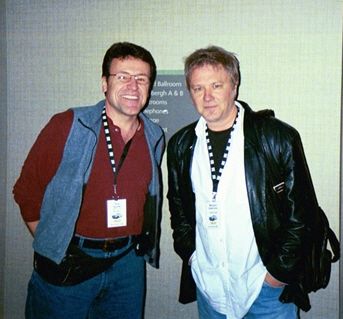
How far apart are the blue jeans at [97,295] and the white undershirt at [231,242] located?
0.43m

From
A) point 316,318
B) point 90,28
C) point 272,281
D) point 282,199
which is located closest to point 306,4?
point 282,199

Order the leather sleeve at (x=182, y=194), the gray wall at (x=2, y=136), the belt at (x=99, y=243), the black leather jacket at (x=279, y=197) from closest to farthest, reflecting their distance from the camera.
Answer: the black leather jacket at (x=279, y=197) → the belt at (x=99, y=243) → the leather sleeve at (x=182, y=194) → the gray wall at (x=2, y=136)

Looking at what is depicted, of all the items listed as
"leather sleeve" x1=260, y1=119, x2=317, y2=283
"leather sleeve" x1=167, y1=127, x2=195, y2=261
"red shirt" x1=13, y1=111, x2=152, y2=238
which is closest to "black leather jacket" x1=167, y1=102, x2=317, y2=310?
"leather sleeve" x1=260, y1=119, x2=317, y2=283

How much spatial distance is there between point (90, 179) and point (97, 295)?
0.63m

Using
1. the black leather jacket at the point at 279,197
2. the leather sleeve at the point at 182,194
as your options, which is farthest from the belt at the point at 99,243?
the black leather jacket at the point at 279,197

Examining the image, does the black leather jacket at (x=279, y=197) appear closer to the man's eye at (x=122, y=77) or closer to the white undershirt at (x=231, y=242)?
the white undershirt at (x=231, y=242)

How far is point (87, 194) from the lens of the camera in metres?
1.83

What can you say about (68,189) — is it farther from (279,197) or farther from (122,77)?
(279,197)

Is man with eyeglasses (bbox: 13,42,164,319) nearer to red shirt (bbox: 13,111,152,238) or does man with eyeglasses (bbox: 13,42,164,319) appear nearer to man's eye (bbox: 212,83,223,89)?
red shirt (bbox: 13,111,152,238)

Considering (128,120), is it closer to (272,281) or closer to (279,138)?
(279,138)

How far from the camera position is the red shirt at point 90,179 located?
1789 millimetres

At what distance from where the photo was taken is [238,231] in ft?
5.61

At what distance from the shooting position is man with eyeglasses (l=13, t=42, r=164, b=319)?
178 centimetres

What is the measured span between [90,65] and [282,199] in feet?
5.25
